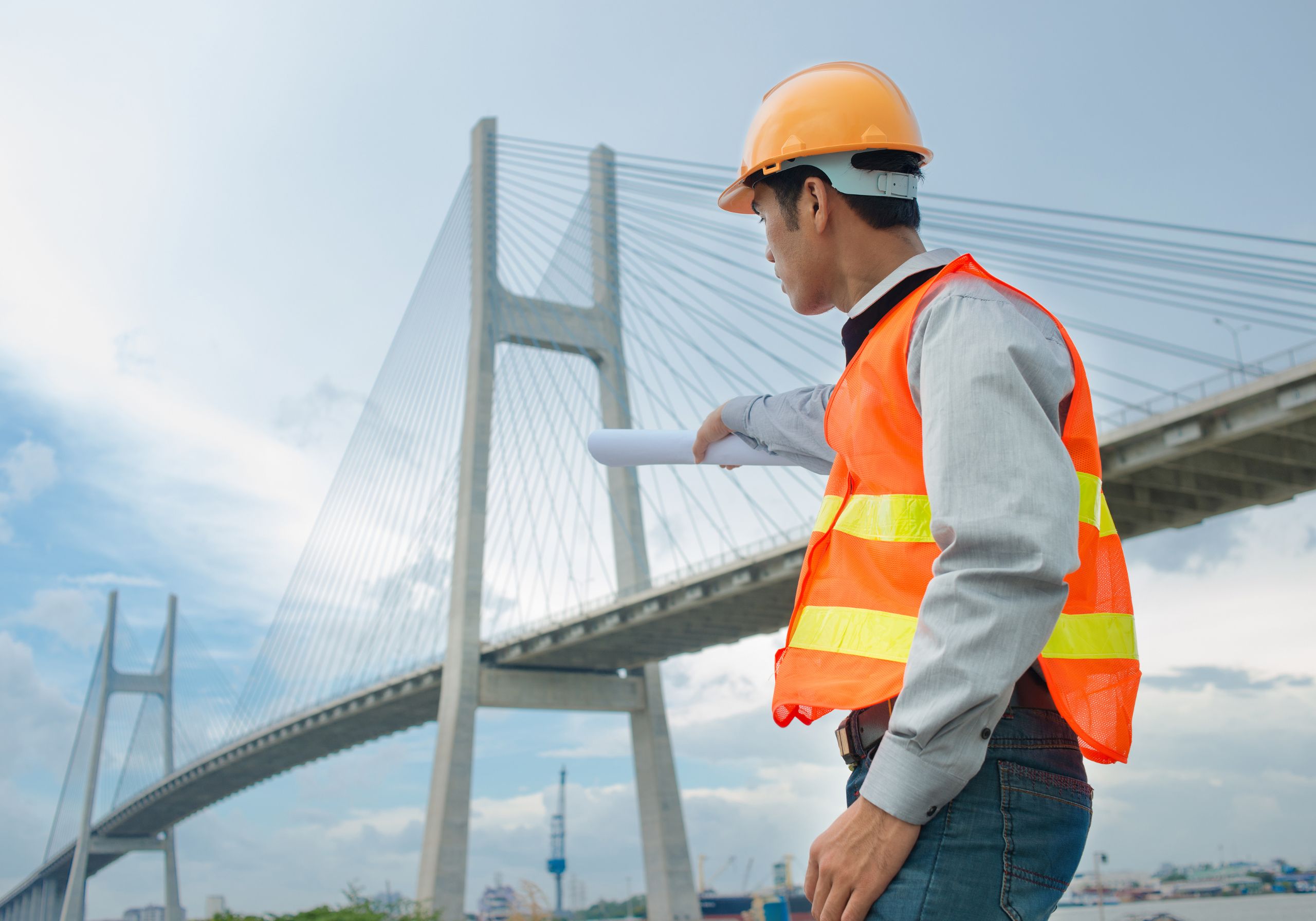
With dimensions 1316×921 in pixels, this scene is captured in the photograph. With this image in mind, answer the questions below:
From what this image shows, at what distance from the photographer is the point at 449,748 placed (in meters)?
20.4

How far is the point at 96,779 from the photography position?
3972cm

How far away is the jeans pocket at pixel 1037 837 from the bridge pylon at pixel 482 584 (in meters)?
19.2

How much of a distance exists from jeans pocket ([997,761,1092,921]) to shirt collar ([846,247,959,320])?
0.57 m

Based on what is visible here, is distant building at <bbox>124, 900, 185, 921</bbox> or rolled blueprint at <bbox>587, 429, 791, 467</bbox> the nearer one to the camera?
rolled blueprint at <bbox>587, 429, 791, 467</bbox>

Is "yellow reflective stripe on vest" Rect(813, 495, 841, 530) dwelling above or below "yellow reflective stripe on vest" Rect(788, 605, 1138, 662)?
above

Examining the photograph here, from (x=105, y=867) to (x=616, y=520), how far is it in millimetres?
34480

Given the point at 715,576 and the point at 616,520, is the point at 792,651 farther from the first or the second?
the point at 616,520

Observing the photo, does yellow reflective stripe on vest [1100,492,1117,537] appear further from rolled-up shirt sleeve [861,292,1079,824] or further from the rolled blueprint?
the rolled blueprint

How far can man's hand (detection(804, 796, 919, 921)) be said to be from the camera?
1.04 meters

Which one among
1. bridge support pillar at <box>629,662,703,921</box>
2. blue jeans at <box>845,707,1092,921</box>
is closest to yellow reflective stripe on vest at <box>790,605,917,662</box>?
blue jeans at <box>845,707,1092,921</box>

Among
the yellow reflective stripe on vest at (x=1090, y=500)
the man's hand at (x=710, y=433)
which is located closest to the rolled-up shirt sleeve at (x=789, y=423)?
the man's hand at (x=710, y=433)

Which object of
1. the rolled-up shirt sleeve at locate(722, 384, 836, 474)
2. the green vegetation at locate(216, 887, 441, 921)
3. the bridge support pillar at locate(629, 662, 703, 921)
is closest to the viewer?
the rolled-up shirt sleeve at locate(722, 384, 836, 474)

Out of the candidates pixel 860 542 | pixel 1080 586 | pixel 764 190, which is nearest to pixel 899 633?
pixel 860 542

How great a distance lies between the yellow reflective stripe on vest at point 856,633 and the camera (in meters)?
1.13
